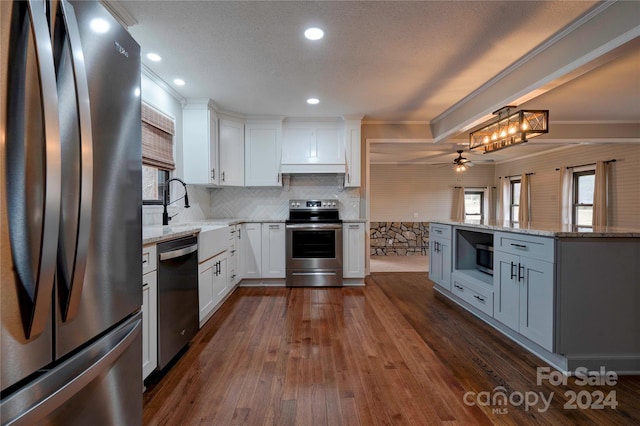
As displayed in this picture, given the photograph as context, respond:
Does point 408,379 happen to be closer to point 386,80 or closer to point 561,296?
point 561,296

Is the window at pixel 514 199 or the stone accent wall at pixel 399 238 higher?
the window at pixel 514 199

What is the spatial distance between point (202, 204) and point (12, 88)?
12.6ft

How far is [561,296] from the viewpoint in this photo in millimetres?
2072

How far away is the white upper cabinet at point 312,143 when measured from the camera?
180 inches

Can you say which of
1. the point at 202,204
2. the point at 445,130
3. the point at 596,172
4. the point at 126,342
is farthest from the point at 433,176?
the point at 126,342

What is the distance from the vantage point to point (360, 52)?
2.62m

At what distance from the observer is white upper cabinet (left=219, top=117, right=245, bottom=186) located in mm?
4309

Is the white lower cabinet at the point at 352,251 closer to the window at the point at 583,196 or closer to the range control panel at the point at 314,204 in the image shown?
the range control panel at the point at 314,204

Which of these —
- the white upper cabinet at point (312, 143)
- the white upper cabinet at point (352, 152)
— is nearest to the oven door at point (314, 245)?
the white upper cabinet at point (352, 152)

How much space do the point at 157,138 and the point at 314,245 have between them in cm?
238

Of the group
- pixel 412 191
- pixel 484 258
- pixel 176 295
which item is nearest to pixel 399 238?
pixel 412 191

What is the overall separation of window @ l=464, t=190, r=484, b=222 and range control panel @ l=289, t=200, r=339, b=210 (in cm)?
542

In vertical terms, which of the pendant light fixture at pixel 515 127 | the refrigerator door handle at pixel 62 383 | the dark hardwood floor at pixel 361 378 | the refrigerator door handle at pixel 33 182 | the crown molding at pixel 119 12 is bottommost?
the dark hardwood floor at pixel 361 378

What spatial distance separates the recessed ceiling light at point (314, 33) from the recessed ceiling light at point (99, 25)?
5.45 feet
